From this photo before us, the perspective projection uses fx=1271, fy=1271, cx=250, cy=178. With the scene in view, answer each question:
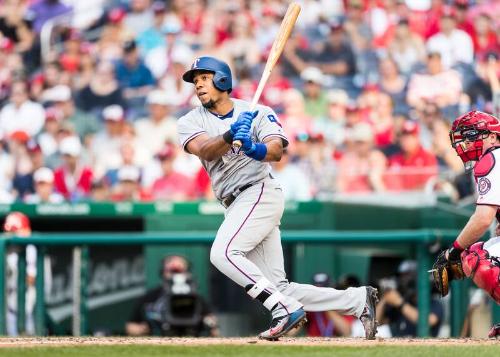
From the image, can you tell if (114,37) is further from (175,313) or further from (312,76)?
(175,313)

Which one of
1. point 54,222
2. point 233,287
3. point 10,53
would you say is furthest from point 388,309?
point 10,53

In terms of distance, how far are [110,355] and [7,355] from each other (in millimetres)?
464

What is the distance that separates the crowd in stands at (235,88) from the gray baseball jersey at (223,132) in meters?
4.08

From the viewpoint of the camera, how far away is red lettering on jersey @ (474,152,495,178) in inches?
246

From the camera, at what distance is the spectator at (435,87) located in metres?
12.5

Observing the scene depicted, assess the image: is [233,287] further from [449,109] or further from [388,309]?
[449,109]

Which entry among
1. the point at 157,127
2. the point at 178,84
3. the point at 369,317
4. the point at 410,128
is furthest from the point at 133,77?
the point at 369,317

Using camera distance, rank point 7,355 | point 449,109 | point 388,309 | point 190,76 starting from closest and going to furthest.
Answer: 1. point 7,355
2. point 190,76
3. point 388,309
4. point 449,109

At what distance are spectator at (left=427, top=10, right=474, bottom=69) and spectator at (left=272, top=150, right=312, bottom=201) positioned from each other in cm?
279

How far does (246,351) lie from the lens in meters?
5.91

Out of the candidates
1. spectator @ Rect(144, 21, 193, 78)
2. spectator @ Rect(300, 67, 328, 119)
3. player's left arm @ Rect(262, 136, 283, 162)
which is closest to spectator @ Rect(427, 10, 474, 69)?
spectator @ Rect(300, 67, 328, 119)

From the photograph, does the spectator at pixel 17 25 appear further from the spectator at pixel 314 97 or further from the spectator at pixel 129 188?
the spectator at pixel 129 188

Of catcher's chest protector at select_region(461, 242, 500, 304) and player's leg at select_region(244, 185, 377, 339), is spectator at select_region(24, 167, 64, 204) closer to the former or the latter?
player's leg at select_region(244, 185, 377, 339)

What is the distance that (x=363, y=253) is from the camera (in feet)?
33.1
